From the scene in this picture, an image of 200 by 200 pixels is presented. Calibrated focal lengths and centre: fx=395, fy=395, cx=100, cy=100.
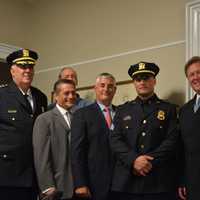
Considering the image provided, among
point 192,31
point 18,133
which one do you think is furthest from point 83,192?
point 192,31

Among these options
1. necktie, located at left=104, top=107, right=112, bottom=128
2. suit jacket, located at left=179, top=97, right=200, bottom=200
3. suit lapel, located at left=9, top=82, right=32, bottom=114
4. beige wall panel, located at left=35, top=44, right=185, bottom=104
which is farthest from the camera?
beige wall panel, located at left=35, top=44, right=185, bottom=104

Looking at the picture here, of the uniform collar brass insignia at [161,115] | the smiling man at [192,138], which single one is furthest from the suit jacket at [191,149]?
the uniform collar brass insignia at [161,115]

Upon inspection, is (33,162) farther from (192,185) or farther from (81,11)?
(81,11)

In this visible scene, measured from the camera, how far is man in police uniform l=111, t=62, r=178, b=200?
2125 millimetres

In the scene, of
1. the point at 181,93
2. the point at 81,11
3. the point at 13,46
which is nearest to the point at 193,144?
the point at 181,93

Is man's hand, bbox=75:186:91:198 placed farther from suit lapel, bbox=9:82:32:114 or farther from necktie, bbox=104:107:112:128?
suit lapel, bbox=9:82:32:114

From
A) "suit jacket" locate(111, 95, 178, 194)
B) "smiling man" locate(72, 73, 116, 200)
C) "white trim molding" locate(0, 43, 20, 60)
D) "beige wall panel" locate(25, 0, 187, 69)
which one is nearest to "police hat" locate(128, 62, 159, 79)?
"suit jacket" locate(111, 95, 178, 194)

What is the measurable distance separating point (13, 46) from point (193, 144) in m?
2.33

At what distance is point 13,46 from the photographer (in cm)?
386

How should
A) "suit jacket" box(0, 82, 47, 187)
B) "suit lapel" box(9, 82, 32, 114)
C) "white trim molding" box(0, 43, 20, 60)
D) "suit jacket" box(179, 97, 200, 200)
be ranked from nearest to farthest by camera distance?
"suit jacket" box(179, 97, 200, 200)
"suit jacket" box(0, 82, 47, 187)
"suit lapel" box(9, 82, 32, 114)
"white trim molding" box(0, 43, 20, 60)

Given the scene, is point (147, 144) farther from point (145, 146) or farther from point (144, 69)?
point (144, 69)

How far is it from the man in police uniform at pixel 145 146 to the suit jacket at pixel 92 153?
77 millimetres

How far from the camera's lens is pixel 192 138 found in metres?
2.12

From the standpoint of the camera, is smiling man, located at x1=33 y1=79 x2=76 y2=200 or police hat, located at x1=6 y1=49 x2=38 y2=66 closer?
smiling man, located at x1=33 y1=79 x2=76 y2=200
